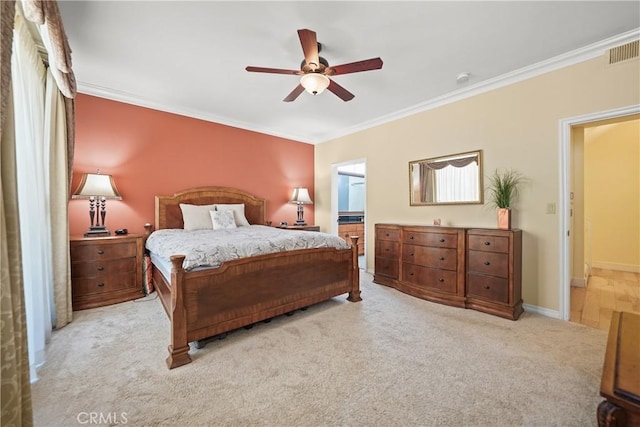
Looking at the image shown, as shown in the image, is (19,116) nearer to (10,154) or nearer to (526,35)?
(10,154)

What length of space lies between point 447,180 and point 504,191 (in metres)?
0.76

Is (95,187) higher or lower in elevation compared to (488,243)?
higher

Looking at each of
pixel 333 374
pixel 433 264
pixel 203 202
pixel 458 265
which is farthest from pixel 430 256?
pixel 203 202

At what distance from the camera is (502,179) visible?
306cm

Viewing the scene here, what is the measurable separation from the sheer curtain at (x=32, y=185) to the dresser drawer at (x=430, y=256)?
356 cm

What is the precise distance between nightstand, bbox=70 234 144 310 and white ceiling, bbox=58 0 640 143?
191 centimetres

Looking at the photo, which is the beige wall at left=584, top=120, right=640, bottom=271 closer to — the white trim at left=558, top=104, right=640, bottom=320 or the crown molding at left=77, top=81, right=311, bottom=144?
the white trim at left=558, top=104, right=640, bottom=320

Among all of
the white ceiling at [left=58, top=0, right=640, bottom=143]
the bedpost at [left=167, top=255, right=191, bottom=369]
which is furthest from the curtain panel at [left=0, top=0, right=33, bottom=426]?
the white ceiling at [left=58, top=0, right=640, bottom=143]

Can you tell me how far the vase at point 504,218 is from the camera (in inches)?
110

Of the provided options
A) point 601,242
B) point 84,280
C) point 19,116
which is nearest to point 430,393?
point 19,116

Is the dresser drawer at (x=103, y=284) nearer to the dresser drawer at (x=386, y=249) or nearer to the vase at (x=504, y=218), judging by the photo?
the dresser drawer at (x=386, y=249)

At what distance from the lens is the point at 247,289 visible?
2.29 m

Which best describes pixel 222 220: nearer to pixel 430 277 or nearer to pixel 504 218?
pixel 430 277

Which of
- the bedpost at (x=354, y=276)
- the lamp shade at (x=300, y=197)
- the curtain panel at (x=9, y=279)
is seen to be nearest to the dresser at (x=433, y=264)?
the bedpost at (x=354, y=276)
